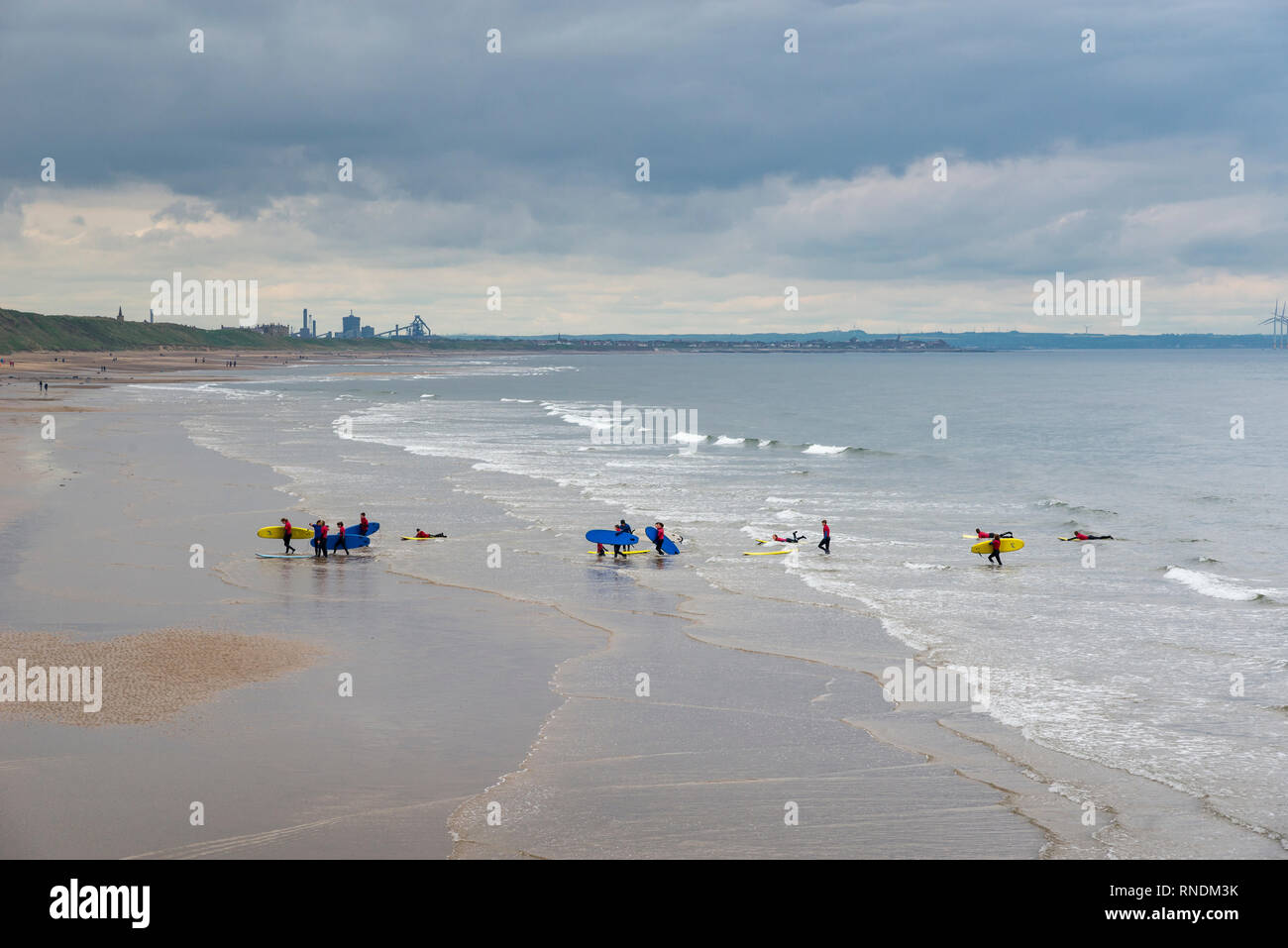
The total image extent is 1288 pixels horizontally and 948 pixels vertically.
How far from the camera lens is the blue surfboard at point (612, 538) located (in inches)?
1254

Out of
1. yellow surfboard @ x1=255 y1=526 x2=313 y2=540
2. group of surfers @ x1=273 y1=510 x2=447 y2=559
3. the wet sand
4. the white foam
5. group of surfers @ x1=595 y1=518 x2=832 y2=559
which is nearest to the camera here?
the wet sand

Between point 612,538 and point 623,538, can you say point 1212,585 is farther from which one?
point 612,538

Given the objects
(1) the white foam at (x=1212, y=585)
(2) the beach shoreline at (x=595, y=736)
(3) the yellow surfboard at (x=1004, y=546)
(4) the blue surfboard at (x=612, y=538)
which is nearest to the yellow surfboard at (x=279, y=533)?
(2) the beach shoreline at (x=595, y=736)

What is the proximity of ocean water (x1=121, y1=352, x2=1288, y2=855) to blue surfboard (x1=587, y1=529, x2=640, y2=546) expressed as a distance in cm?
67

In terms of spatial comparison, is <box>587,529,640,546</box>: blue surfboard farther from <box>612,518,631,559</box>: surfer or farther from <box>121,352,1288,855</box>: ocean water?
<box>121,352,1288,855</box>: ocean water

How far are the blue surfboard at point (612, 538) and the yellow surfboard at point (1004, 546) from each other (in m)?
10.1

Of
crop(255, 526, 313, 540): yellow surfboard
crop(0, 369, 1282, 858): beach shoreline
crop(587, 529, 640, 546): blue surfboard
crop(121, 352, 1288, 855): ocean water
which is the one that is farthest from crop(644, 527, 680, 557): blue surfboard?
crop(255, 526, 313, 540): yellow surfboard

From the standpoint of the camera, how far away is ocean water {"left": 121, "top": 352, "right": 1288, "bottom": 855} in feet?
62.0

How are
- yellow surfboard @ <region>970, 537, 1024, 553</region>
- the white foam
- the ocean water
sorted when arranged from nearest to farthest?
1. the ocean water
2. the white foam
3. yellow surfboard @ <region>970, 537, 1024, 553</region>

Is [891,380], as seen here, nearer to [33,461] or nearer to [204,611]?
[33,461]

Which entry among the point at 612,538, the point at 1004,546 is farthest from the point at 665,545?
the point at 1004,546

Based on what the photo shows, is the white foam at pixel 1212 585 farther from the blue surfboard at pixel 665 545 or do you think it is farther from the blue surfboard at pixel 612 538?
the blue surfboard at pixel 612 538

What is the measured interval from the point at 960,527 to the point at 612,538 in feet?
46.7
